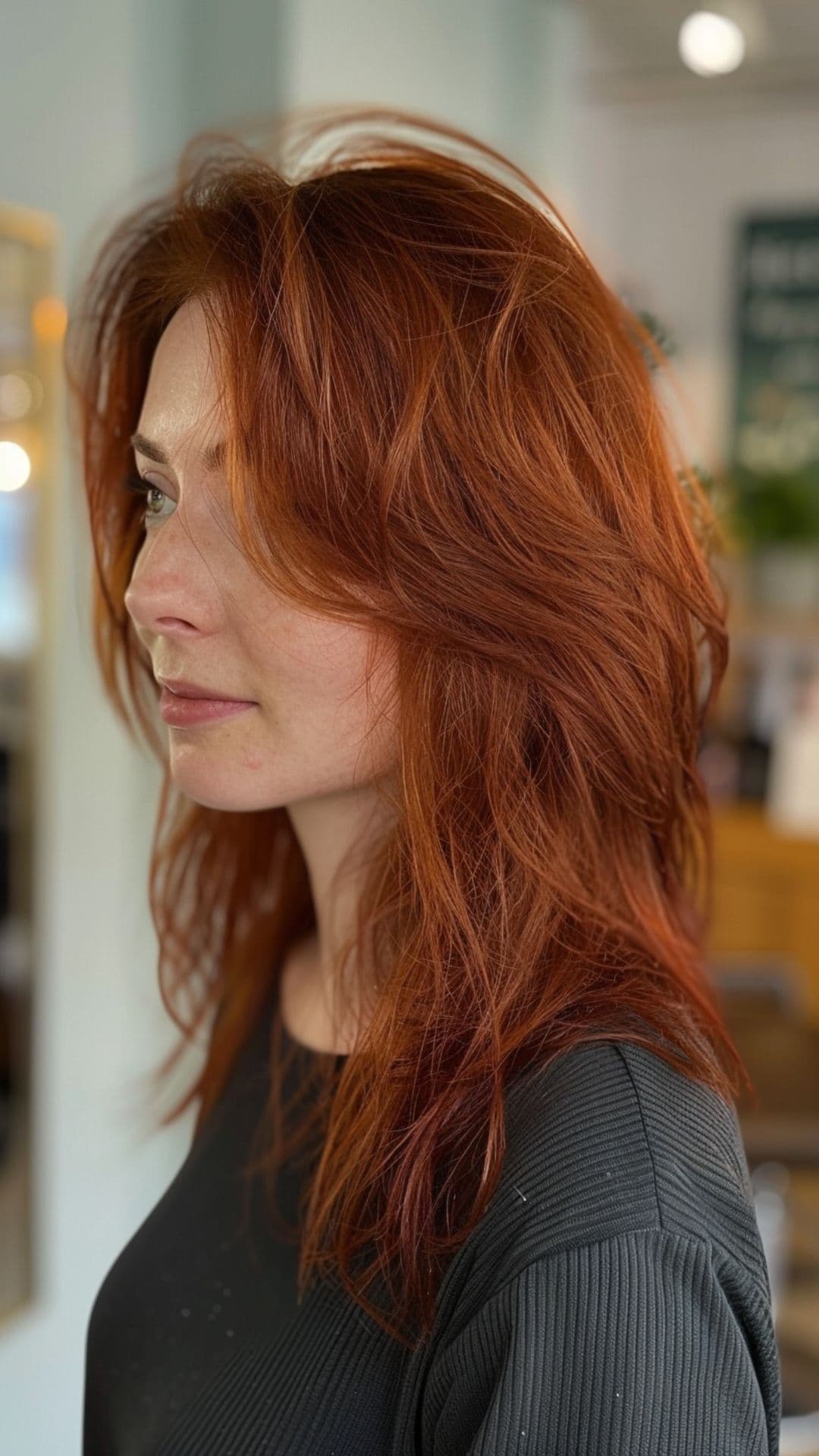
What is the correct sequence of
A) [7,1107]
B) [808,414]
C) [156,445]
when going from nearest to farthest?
[156,445], [7,1107], [808,414]

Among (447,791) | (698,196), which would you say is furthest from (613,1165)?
(698,196)

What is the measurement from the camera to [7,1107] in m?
1.58

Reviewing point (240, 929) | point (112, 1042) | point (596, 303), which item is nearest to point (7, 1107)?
point (112, 1042)

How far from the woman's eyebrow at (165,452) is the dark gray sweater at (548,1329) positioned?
379 millimetres

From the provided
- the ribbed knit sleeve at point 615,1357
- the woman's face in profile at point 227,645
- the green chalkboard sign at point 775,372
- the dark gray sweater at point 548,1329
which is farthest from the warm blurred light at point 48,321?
the green chalkboard sign at point 775,372

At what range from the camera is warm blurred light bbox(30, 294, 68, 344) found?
1454 mm

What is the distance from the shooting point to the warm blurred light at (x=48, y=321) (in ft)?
4.77

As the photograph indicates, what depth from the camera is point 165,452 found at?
29.9 inches

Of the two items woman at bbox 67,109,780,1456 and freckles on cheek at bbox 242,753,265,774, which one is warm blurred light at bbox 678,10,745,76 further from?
freckles on cheek at bbox 242,753,265,774

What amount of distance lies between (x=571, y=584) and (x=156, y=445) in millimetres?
258

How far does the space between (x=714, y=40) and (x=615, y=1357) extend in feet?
7.10

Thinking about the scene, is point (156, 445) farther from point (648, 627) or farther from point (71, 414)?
point (71, 414)

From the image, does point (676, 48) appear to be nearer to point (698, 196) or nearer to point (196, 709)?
point (698, 196)

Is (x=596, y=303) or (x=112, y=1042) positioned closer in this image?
(x=596, y=303)
